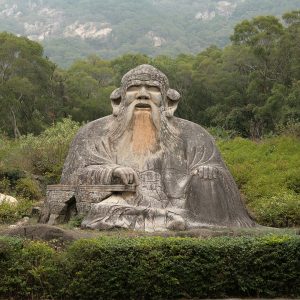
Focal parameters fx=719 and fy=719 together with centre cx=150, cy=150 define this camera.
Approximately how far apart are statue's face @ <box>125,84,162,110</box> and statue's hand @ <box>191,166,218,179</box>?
1.64 metres

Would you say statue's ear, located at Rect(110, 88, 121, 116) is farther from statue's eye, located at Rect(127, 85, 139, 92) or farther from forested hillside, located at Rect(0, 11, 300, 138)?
forested hillside, located at Rect(0, 11, 300, 138)

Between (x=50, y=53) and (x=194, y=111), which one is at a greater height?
(x=50, y=53)

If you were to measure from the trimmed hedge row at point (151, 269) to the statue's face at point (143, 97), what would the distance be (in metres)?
5.15

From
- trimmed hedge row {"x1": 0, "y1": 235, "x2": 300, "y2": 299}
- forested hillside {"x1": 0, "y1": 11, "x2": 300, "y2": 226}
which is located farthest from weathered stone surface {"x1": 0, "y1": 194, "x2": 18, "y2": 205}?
trimmed hedge row {"x1": 0, "y1": 235, "x2": 300, "y2": 299}

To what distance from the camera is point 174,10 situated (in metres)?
140

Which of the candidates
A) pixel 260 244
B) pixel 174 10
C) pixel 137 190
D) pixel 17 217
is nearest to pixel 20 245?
pixel 260 244

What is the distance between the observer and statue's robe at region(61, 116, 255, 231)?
1234 centimetres

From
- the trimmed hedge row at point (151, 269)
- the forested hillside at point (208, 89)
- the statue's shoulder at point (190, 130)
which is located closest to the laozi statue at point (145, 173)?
the statue's shoulder at point (190, 130)

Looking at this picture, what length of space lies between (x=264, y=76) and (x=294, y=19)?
13.2ft

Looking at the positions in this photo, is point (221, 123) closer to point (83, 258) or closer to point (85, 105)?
point (85, 105)

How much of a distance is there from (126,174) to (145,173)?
62 cm

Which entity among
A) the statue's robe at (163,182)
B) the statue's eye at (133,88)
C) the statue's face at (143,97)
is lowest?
the statue's robe at (163,182)

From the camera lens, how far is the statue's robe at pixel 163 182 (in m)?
12.3

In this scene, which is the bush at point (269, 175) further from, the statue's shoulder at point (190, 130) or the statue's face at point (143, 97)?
the statue's face at point (143, 97)
